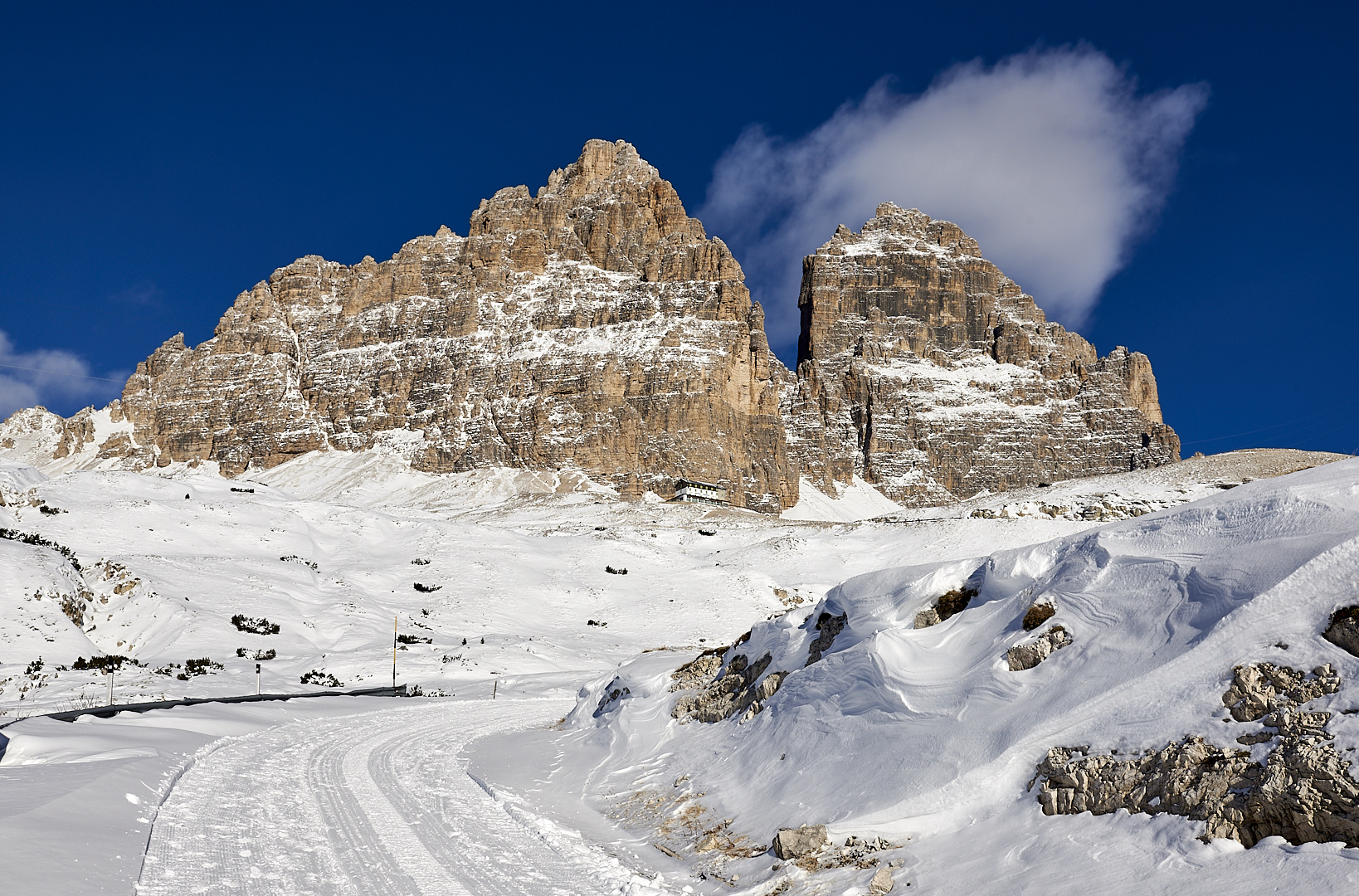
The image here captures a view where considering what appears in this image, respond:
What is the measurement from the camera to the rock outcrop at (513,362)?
155m

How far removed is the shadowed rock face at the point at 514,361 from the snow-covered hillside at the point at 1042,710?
13665 centimetres

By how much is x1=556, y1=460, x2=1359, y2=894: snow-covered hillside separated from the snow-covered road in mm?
1533

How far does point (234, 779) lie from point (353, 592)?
32.4 m

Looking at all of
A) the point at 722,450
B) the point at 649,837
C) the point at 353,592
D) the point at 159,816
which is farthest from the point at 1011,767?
the point at 722,450

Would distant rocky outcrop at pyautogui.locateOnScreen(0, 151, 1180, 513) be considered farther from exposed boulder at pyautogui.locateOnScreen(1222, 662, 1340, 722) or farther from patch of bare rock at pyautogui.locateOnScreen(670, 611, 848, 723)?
exposed boulder at pyautogui.locateOnScreen(1222, 662, 1340, 722)

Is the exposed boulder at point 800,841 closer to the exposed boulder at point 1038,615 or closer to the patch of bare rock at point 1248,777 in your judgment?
the patch of bare rock at point 1248,777

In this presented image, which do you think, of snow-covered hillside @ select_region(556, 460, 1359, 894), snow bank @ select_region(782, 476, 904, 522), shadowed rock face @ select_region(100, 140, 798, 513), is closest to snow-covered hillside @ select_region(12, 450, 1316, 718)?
snow-covered hillside @ select_region(556, 460, 1359, 894)

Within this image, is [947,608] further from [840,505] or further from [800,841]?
[840,505]

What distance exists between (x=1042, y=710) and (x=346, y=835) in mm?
6626

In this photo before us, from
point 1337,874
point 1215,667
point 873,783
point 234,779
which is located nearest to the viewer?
point 1337,874

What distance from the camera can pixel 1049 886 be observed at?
215 inches

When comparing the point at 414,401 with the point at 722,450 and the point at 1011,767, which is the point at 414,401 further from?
the point at 1011,767

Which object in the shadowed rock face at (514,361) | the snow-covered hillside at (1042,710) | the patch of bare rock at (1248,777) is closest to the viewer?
the patch of bare rock at (1248,777)

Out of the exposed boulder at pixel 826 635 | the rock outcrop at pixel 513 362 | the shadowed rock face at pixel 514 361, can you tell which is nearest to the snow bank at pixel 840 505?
the shadowed rock face at pixel 514 361
